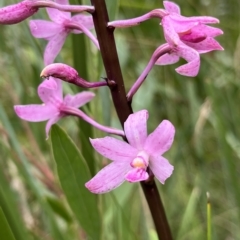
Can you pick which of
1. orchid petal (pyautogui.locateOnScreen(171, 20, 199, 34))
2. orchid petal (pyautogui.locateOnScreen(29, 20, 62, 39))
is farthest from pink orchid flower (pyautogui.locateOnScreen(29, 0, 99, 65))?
orchid petal (pyautogui.locateOnScreen(171, 20, 199, 34))

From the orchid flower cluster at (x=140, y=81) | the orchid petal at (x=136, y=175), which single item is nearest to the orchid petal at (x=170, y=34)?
the orchid flower cluster at (x=140, y=81)

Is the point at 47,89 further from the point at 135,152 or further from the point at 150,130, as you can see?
the point at 150,130

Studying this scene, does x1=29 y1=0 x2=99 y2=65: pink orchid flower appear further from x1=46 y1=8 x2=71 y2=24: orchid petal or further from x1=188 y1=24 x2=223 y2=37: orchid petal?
x1=188 y1=24 x2=223 y2=37: orchid petal

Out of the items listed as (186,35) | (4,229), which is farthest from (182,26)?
(4,229)

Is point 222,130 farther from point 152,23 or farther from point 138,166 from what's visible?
point 152,23

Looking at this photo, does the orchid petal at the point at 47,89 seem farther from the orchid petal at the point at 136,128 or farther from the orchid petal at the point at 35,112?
the orchid petal at the point at 136,128
